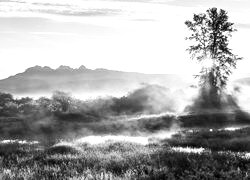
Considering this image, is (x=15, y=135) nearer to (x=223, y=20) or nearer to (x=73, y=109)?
(x=73, y=109)

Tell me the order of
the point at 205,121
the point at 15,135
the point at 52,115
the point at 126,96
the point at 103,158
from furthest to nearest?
the point at 126,96 → the point at 52,115 → the point at 205,121 → the point at 15,135 → the point at 103,158

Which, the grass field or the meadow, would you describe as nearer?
the grass field

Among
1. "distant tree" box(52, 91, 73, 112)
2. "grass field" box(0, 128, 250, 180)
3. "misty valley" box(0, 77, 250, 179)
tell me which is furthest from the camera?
"distant tree" box(52, 91, 73, 112)

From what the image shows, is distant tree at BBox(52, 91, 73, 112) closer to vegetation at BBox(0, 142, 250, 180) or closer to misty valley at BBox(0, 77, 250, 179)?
misty valley at BBox(0, 77, 250, 179)

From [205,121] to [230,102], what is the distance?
2007 cm

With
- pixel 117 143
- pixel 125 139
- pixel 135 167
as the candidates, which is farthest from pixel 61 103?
pixel 135 167

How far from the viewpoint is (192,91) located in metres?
75.7

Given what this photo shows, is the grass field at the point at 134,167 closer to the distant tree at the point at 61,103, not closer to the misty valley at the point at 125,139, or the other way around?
the misty valley at the point at 125,139

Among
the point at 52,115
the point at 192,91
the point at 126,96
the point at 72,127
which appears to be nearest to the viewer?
the point at 72,127

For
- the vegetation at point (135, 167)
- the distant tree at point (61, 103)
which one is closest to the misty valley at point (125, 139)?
the vegetation at point (135, 167)

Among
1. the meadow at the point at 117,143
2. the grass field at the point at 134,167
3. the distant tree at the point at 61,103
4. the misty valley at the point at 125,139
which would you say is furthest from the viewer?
the distant tree at the point at 61,103

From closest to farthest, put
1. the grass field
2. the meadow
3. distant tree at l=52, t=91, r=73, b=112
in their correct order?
the grass field → the meadow → distant tree at l=52, t=91, r=73, b=112

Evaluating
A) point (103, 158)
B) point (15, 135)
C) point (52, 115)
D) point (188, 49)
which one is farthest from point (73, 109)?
point (103, 158)

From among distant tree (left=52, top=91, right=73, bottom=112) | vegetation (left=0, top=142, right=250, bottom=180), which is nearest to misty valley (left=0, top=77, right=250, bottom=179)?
vegetation (left=0, top=142, right=250, bottom=180)
